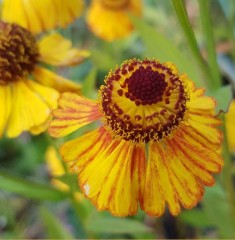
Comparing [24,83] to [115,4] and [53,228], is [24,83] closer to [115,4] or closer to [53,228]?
[53,228]

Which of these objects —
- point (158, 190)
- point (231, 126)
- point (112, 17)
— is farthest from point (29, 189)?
point (112, 17)

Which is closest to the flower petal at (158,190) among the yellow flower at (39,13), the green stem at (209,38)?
the green stem at (209,38)

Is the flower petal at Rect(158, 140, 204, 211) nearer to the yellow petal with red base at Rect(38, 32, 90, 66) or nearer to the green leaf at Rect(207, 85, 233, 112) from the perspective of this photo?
the green leaf at Rect(207, 85, 233, 112)

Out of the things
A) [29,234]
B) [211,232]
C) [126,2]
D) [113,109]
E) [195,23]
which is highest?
[113,109]

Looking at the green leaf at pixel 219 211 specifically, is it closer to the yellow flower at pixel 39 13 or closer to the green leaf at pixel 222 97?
the green leaf at pixel 222 97

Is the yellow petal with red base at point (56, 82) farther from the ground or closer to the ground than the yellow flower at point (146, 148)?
closer to the ground

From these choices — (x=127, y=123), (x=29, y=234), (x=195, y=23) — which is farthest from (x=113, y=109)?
(x=195, y=23)

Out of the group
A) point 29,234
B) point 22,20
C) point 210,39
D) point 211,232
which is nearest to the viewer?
point 210,39

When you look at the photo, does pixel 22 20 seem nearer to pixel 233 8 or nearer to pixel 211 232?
pixel 233 8
